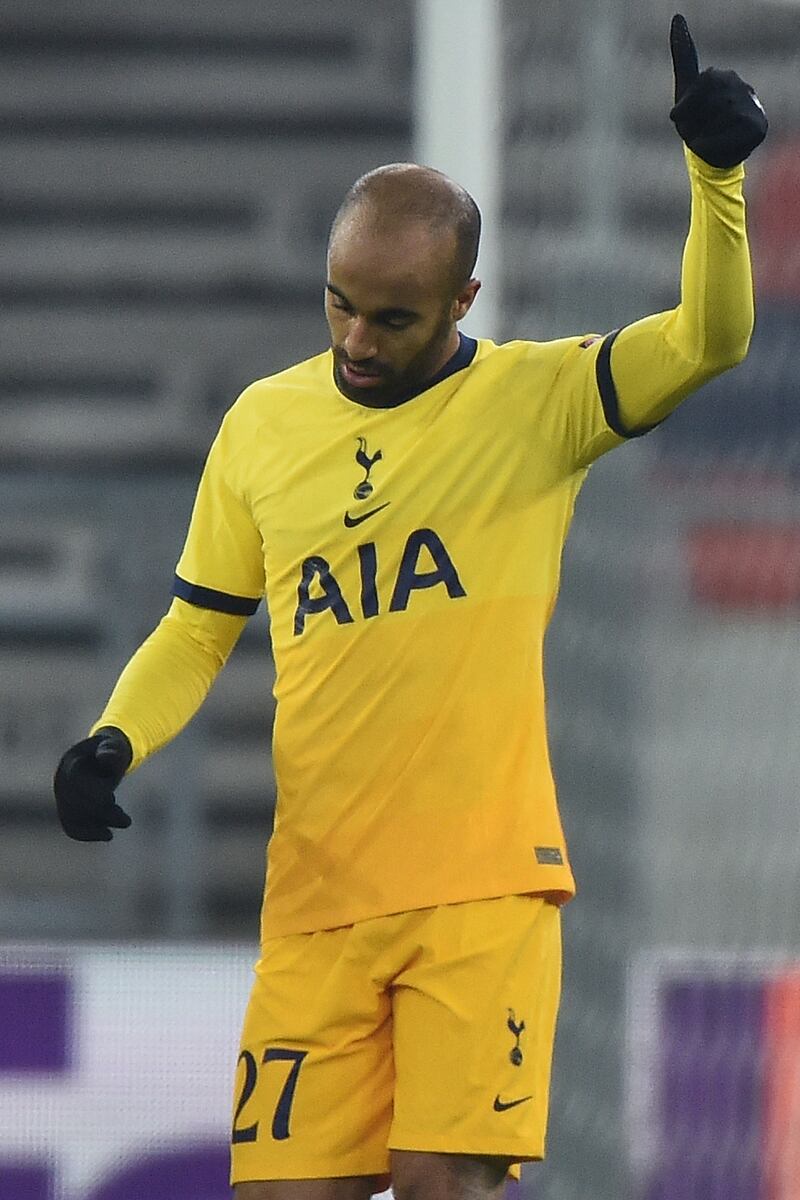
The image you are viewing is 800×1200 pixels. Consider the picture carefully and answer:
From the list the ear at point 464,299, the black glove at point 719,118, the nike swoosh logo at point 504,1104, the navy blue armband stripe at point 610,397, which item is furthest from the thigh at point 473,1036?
the black glove at point 719,118

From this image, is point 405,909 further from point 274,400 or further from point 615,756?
point 615,756

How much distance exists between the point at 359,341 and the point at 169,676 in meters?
0.43

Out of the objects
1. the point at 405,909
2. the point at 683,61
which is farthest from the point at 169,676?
the point at 683,61

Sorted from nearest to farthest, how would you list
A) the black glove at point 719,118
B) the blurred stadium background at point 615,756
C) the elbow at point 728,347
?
1. the black glove at point 719,118
2. the elbow at point 728,347
3. the blurred stadium background at point 615,756

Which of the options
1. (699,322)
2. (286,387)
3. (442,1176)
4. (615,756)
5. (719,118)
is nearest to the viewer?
(719,118)

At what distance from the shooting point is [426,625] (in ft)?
7.47

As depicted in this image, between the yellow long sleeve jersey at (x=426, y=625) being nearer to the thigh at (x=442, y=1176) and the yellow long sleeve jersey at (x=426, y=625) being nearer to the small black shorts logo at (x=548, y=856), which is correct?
the small black shorts logo at (x=548, y=856)

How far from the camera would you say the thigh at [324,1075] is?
89.8 inches

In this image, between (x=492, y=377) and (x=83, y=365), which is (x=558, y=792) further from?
(x=83, y=365)

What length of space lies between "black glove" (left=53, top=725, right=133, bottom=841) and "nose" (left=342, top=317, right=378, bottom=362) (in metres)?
0.45

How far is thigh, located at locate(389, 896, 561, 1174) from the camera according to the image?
7.30 ft

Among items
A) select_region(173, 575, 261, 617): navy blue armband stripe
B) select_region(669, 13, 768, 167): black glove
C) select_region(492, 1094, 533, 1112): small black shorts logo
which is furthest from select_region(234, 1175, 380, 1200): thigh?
select_region(669, 13, 768, 167): black glove

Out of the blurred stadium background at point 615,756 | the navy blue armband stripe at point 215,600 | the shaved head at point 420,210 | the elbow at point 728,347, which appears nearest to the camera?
the elbow at point 728,347

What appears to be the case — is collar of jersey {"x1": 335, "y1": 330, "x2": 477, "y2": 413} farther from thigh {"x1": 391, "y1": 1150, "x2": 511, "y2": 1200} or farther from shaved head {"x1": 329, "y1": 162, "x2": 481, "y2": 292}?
thigh {"x1": 391, "y1": 1150, "x2": 511, "y2": 1200}
